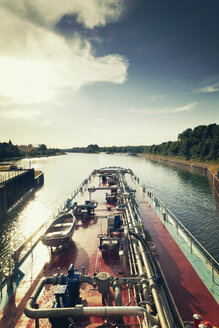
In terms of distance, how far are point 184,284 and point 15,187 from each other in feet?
141

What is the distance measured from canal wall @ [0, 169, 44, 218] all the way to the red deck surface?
94.0 feet

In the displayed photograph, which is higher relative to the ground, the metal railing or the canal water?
the metal railing

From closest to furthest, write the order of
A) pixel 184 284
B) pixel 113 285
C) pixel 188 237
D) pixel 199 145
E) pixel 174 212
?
1. pixel 113 285
2. pixel 184 284
3. pixel 188 237
4. pixel 174 212
5. pixel 199 145

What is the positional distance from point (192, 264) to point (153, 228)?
7241 mm

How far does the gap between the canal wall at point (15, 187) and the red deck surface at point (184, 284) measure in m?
28.7

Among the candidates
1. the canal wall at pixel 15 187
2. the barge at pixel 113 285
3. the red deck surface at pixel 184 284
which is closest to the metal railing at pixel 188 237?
the barge at pixel 113 285

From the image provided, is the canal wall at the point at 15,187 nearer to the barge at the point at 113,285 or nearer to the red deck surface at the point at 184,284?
the barge at the point at 113,285

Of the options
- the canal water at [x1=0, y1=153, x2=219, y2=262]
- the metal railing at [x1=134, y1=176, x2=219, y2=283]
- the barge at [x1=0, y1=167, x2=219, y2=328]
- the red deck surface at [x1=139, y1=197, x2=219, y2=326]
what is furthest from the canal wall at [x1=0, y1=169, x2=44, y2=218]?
the red deck surface at [x1=139, y1=197, x2=219, y2=326]

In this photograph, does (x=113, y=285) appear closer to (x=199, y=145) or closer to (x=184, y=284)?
(x=184, y=284)

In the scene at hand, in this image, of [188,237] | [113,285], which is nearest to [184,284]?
[113,285]

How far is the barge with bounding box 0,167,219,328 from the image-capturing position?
25.3ft

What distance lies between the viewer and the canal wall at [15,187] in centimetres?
3382

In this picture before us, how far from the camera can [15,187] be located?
44531 mm

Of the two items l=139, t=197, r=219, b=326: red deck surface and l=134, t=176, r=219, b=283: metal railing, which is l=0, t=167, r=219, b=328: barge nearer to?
l=139, t=197, r=219, b=326: red deck surface
